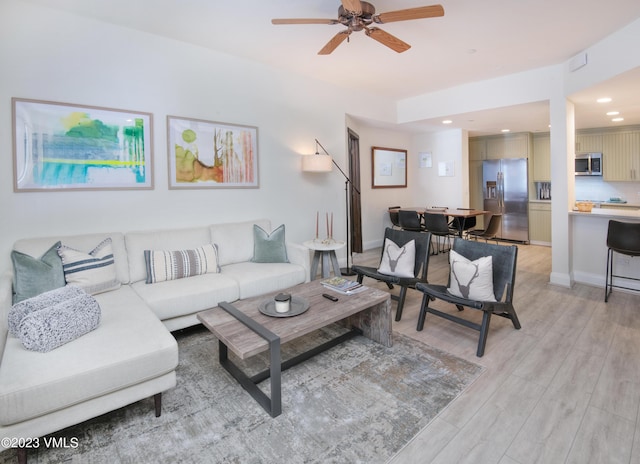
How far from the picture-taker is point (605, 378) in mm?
2170

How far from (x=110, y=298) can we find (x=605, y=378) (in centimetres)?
336

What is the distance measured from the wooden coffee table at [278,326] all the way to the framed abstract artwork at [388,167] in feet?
13.1

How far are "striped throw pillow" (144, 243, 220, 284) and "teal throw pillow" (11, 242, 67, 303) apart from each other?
0.62 meters

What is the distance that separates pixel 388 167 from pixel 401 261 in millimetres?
3718

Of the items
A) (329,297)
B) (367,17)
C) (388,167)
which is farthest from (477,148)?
(329,297)

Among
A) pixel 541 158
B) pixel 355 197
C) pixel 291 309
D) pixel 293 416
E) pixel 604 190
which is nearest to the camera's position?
pixel 293 416

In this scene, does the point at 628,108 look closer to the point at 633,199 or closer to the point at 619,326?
the point at 633,199

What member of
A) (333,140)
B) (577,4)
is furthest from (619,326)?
(333,140)

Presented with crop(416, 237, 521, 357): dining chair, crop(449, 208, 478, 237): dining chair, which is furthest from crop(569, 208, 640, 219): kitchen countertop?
crop(416, 237, 521, 357): dining chair

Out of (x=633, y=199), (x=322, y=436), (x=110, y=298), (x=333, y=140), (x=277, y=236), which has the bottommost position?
(x=322, y=436)

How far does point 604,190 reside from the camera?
256 inches

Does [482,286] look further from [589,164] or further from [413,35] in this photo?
[589,164]

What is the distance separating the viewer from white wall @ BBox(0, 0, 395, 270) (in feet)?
8.82

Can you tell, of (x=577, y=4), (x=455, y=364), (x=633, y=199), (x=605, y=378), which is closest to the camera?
(x=605, y=378)
